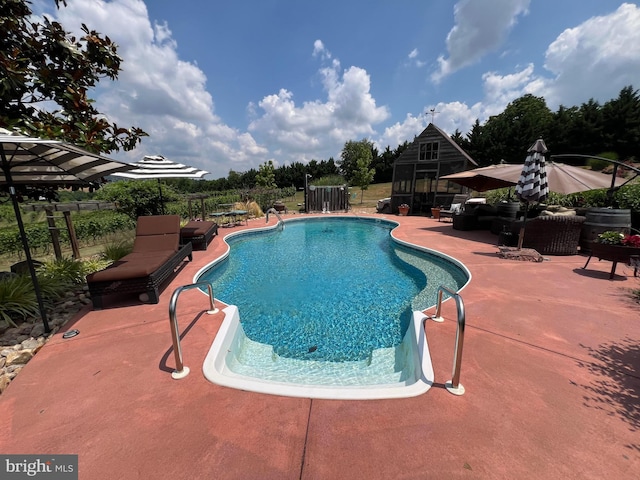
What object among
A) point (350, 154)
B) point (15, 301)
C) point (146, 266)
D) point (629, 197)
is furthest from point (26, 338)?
point (350, 154)

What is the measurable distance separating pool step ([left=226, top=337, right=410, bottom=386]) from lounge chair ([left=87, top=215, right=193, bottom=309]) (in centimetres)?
204

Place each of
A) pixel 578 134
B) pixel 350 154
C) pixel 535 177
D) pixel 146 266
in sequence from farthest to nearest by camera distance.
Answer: pixel 350 154
pixel 578 134
pixel 535 177
pixel 146 266

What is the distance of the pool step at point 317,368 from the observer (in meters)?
3.21

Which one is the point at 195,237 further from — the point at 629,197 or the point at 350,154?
the point at 350,154

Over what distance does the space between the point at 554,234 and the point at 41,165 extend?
1119cm

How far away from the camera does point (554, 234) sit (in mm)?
6762

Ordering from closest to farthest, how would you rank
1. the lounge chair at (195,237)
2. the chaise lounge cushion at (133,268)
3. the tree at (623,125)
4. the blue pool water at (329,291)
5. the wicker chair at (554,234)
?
1. the chaise lounge cushion at (133,268)
2. the blue pool water at (329,291)
3. the wicker chair at (554,234)
4. the lounge chair at (195,237)
5. the tree at (623,125)

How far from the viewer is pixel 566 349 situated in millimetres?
3066

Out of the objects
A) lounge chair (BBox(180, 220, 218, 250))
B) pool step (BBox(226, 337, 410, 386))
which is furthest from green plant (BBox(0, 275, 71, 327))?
lounge chair (BBox(180, 220, 218, 250))

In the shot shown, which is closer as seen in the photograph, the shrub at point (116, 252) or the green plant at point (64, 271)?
the green plant at point (64, 271)

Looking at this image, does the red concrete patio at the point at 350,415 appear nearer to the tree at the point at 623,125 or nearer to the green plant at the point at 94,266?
the green plant at the point at 94,266

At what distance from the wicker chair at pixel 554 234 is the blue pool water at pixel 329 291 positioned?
2.51 meters

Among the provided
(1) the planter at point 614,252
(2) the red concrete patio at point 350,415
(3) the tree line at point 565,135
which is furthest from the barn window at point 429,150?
(2) the red concrete patio at point 350,415

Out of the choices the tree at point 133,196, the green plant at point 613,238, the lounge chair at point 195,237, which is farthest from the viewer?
the tree at point 133,196
